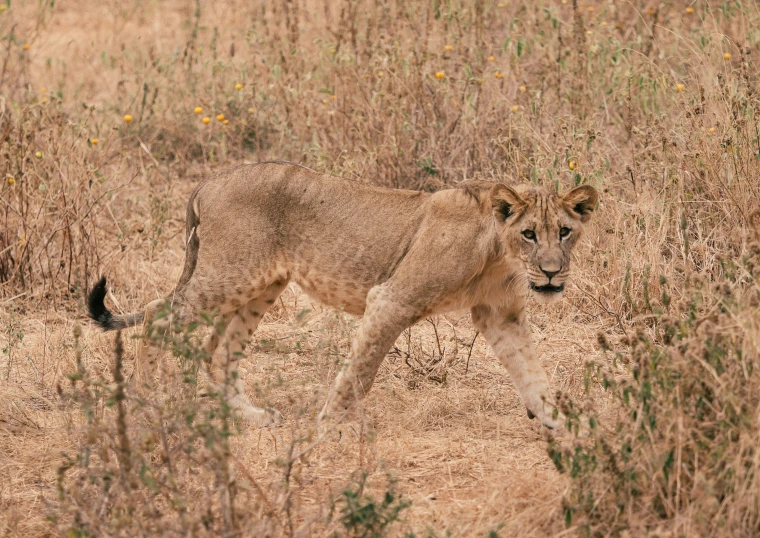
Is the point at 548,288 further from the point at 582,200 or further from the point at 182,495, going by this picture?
the point at 182,495

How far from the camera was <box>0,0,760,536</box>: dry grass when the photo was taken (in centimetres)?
436

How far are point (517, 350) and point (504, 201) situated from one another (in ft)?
2.42

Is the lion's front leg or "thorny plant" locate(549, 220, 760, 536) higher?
"thorny plant" locate(549, 220, 760, 536)

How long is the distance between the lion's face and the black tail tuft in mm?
1892

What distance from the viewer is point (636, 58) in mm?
8094

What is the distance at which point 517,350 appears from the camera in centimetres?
520

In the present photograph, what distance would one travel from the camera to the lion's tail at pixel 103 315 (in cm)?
540

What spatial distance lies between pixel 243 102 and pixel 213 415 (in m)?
6.02

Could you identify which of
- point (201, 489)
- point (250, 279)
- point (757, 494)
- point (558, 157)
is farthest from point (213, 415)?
point (558, 157)

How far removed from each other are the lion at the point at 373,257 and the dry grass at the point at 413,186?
0.25 meters

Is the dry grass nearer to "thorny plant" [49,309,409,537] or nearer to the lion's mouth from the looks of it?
"thorny plant" [49,309,409,537]

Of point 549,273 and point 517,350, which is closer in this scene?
point 549,273

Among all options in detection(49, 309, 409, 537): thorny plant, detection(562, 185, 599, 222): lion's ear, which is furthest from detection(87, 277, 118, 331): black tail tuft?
detection(562, 185, 599, 222): lion's ear

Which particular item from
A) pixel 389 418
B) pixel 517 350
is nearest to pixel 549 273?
pixel 517 350
